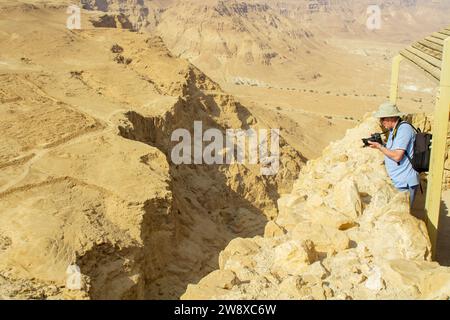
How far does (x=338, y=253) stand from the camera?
4145mm

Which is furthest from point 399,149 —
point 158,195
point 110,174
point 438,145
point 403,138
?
point 110,174

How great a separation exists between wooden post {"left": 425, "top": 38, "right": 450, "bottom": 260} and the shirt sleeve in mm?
236

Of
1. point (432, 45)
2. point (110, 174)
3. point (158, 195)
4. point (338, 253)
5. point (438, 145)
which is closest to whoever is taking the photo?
point (338, 253)

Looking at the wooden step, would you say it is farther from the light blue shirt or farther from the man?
the light blue shirt

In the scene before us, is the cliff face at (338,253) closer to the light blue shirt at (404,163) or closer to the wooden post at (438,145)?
the light blue shirt at (404,163)

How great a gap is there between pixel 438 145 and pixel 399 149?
0.37m

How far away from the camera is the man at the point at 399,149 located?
15.1ft

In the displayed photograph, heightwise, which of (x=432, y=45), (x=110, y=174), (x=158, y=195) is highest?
(x=432, y=45)

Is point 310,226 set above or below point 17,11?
below

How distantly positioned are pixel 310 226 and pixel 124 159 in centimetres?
452

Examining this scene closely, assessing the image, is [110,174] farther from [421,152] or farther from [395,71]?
[421,152]

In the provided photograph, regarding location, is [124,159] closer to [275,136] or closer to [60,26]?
[275,136]
